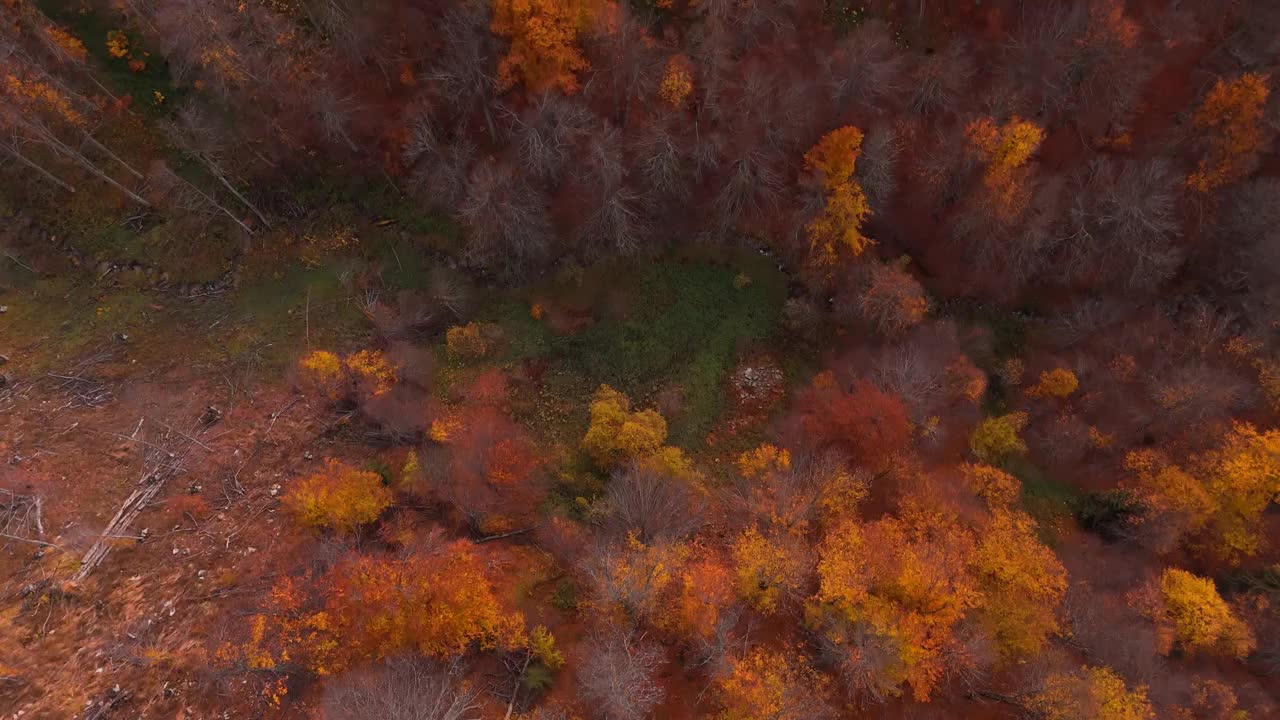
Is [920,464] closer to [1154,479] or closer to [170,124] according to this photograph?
[1154,479]

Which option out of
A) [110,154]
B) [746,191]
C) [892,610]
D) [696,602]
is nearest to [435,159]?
[110,154]

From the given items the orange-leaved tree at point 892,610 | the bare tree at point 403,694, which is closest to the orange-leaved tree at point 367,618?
the bare tree at point 403,694

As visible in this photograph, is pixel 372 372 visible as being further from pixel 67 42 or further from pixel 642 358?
pixel 67 42

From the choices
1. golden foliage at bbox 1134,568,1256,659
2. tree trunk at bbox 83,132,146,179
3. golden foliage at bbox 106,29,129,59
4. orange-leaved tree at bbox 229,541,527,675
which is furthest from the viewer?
golden foliage at bbox 106,29,129,59

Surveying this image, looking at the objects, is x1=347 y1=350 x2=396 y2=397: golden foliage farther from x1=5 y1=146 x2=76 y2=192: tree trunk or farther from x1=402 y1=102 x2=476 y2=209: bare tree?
x1=5 y1=146 x2=76 y2=192: tree trunk

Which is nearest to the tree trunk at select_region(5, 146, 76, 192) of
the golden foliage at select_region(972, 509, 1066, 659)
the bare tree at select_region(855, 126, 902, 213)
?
the bare tree at select_region(855, 126, 902, 213)
